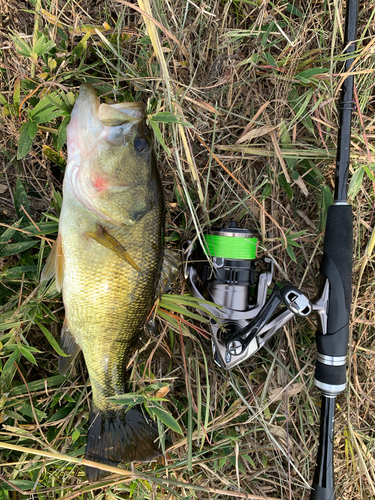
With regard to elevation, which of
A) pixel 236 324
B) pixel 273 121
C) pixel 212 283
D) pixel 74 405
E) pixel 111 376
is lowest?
pixel 74 405

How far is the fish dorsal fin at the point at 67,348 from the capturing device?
1613 mm

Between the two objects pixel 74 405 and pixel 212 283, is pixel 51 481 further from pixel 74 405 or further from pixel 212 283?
pixel 212 283

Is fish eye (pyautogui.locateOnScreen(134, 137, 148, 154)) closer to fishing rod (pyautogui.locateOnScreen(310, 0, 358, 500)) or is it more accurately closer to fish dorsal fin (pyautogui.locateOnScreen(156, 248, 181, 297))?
fish dorsal fin (pyautogui.locateOnScreen(156, 248, 181, 297))

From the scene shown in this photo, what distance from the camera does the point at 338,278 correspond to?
1553 millimetres

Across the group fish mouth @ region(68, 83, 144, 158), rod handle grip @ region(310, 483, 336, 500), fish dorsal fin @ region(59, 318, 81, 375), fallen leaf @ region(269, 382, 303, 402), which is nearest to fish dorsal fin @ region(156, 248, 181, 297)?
fish dorsal fin @ region(59, 318, 81, 375)

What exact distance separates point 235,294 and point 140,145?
0.84m

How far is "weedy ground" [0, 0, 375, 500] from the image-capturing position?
1658mm

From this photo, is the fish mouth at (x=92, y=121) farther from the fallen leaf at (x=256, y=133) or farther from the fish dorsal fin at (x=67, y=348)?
the fish dorsal fin at (x=67, y=348)

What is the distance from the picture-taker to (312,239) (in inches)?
77.3

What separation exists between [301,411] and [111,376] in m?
1.18

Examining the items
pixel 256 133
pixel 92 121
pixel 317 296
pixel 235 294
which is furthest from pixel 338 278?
pixel 92 121

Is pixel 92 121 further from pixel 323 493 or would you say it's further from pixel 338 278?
pixel 323 493

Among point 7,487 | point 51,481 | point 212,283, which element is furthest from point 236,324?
point 7,487

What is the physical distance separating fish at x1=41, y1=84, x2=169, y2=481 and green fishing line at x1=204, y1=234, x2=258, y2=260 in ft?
0.98
